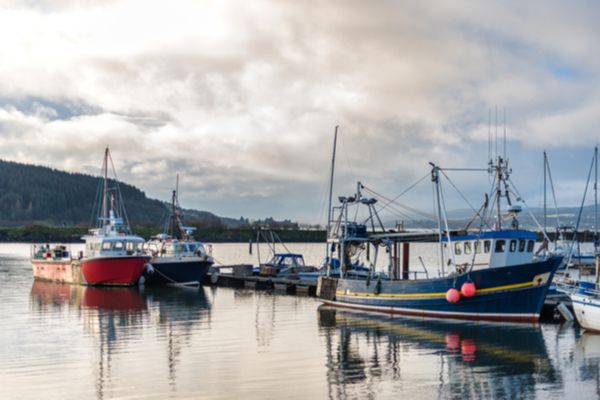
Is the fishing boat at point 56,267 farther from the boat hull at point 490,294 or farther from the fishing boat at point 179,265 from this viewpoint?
the boat hull at point 490,294

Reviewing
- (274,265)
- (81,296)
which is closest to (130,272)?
(81,296)

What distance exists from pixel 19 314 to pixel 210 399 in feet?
76.9

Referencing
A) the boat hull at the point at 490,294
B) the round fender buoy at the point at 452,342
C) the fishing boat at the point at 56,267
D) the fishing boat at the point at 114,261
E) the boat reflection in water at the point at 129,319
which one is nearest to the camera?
the boat reflection in water at the point at 129,319

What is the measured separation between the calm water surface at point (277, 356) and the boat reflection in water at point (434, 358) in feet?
0.14

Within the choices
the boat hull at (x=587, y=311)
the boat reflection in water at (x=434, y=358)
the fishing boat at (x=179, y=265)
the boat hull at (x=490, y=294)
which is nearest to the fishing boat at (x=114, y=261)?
the fishing boat at (x=179, y=265)

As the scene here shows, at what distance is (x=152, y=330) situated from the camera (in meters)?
32.9

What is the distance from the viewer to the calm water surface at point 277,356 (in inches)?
817

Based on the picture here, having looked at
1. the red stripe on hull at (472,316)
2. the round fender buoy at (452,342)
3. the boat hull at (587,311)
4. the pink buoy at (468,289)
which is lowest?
the round fender buoy at (452,342)

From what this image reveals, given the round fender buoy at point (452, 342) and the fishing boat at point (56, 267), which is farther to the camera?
the fishing boat at point (56, 267)

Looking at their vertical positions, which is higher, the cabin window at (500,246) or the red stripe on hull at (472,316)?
the cabin window at (500,246)

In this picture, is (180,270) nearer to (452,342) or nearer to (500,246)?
(500,246)

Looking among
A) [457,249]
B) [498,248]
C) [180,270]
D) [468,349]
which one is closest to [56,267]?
[180,270]

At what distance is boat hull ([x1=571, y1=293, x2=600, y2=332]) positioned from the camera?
31.0 meters

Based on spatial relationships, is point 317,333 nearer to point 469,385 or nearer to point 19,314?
point 469,385
